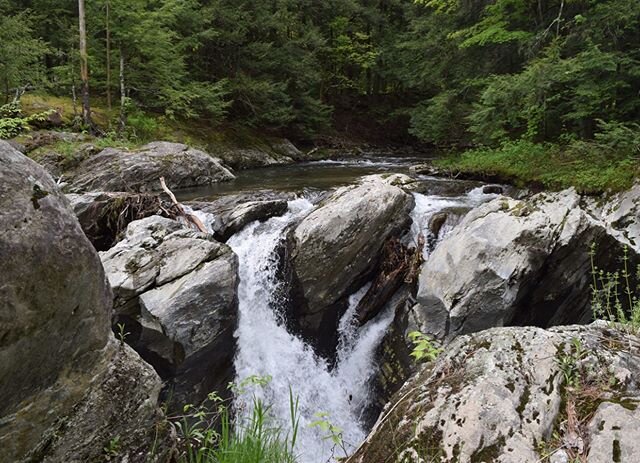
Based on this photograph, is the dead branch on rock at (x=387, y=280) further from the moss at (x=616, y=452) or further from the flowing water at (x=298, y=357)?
the moss at (x=616, y=452)

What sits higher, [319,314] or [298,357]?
[319,314]

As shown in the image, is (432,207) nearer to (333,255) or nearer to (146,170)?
(333,255)

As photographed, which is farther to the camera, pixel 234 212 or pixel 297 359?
pixel 234 212

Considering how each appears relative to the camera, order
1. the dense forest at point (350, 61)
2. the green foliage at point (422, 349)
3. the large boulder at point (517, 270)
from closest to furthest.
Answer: the green foliage at point (422, 349) → the large boulder at point (517, 270) → the dense forest at point (350, 61)

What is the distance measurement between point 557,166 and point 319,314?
6.65 m

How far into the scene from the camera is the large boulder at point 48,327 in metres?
2.25

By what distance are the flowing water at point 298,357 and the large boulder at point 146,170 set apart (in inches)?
191

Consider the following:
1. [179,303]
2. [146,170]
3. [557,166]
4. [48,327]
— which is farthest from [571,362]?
[146,170]

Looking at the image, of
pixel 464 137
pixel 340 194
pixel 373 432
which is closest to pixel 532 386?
pixel 373 432

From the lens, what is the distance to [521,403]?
83.0 inches

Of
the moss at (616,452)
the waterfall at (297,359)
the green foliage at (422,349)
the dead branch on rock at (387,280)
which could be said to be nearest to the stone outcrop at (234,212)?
the waterfall at (297,359)

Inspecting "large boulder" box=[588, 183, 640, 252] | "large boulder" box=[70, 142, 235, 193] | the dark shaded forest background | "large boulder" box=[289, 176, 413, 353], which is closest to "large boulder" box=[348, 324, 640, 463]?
"large boulder" box=[289, 176, 413, 353]

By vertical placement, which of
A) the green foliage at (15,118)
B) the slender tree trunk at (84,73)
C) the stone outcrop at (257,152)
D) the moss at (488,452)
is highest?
the slender tree trunk at (84,73)

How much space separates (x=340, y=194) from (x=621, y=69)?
6425 mm
